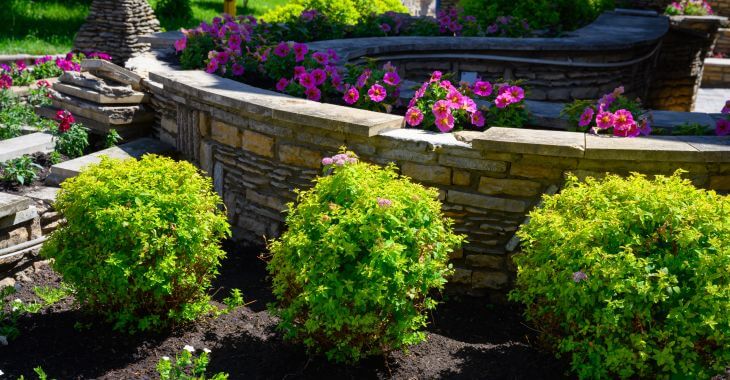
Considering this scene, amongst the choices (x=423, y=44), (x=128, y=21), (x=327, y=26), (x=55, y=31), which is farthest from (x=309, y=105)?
(x=55, y=31)

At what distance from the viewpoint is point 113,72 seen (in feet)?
18.9

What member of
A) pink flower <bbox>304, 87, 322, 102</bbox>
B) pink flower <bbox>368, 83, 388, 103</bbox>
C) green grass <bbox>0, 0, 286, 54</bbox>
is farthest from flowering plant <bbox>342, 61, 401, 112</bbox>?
green grass <bbox>0, 0, 286, 54</bbox>

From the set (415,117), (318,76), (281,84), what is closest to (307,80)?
(318,76)

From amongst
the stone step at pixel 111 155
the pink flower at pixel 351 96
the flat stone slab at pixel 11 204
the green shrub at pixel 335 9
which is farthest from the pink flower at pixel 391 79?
the green shrub at pixel 335 9

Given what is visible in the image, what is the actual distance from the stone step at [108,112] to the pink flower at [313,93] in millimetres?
1358

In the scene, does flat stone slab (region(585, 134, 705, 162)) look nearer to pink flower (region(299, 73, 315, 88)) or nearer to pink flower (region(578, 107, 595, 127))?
pink flower (region(578, 107, 595, 127))

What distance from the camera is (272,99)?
15.1 feet

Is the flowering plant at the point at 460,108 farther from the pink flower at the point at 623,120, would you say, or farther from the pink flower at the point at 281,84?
the pink flower at the point at 281,84

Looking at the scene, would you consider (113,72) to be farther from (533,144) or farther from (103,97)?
(533,144)

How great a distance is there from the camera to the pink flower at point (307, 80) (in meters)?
5.05

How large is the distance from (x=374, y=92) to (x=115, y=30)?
21.1ft

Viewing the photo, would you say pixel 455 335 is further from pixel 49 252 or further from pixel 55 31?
pixel 55 31

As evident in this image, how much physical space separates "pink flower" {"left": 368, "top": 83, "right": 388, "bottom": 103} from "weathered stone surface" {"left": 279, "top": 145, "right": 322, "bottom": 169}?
667 mm

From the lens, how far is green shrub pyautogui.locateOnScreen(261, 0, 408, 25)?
8555 millimetres
